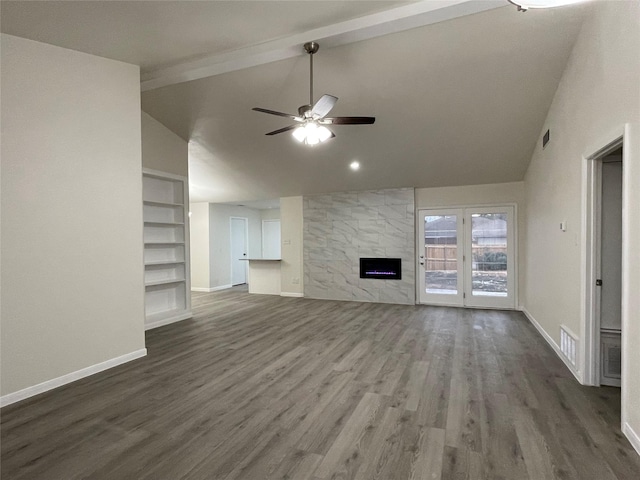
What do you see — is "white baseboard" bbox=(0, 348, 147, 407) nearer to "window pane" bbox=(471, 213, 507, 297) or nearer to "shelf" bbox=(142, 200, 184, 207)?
"shelf" bbox=(142, 200, 184, 207)

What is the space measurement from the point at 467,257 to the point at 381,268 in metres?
1.75

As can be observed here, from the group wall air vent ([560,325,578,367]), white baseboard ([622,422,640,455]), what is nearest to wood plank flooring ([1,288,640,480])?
white baseboard ([622,422,640,455])

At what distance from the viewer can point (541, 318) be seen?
4809mm

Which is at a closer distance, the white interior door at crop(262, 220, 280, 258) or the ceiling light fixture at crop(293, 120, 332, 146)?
the ceiling light fixture at crop(293, 120, 332, 146)

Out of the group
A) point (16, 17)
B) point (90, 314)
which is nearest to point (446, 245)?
point (90, 314)

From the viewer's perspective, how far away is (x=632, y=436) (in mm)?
2197

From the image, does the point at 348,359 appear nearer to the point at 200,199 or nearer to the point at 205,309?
the point at 205,309

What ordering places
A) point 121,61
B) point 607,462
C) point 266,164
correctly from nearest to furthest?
point 607,462 → point 121,61 → point 266,164

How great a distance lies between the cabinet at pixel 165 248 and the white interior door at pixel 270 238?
5446mm

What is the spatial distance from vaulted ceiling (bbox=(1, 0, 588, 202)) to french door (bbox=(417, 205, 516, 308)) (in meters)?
0.77

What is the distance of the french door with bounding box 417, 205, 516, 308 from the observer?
6449 millimetres

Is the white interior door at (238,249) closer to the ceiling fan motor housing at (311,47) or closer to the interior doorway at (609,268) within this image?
the ceiling fan motor housing at (311,47)

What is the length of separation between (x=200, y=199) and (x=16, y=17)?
6376mm

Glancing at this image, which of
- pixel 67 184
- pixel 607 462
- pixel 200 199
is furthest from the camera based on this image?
pixel 200 199
